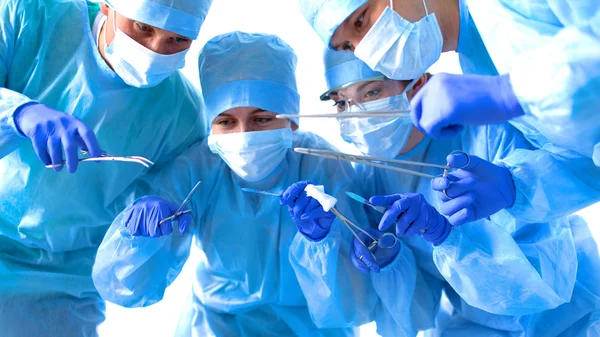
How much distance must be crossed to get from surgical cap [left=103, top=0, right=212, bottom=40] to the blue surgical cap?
0.80 feet

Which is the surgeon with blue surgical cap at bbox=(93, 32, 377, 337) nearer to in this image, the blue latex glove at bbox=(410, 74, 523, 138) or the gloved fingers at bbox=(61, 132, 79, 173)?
the gloved fingers at bbox=(61, 132, 79, 173)

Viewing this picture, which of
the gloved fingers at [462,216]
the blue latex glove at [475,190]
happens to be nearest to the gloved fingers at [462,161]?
the blue latex glove at [475,190]

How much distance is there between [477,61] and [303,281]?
2.82 feet

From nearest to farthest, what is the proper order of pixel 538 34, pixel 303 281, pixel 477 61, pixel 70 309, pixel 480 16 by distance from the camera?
pixel 538 34, pixel 480 16, pixel 477 61, pixel 303 281, pixel 70 309

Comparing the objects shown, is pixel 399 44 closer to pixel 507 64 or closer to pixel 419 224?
pixel 507 64

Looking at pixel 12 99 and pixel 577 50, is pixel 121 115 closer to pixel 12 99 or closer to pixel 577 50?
pixel 12 99

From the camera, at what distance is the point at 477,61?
6.04 feet

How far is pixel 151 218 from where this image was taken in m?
1.86

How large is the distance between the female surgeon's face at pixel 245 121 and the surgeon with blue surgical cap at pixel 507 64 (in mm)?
319

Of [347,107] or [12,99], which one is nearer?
[12,99]

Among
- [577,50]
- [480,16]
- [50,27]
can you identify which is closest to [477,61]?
[480,16]

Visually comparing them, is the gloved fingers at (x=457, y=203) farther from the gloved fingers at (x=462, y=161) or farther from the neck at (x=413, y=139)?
the neck at (x=413, y=139)

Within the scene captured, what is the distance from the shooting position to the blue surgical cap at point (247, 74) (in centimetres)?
201

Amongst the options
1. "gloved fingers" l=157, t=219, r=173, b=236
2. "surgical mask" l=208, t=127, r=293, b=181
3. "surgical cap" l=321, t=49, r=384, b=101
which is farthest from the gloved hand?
"gloved fingers" l=157, t=219, r=173, b=236
